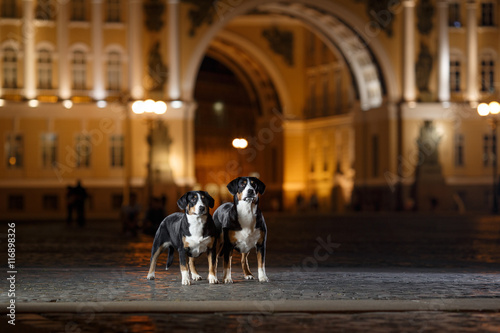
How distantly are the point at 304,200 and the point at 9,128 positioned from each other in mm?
21889

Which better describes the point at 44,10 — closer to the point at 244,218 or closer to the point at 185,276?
the point at 185,276

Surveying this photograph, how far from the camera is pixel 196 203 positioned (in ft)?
40.9

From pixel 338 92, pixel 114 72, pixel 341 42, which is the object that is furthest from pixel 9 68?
pixel 338 92

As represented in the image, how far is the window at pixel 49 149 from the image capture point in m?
57.8

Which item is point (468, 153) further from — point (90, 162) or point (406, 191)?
point (90, 162)

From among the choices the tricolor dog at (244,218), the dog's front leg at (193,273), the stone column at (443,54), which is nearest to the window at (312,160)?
the stone column at (443,54)

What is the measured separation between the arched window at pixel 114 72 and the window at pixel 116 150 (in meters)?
2.72

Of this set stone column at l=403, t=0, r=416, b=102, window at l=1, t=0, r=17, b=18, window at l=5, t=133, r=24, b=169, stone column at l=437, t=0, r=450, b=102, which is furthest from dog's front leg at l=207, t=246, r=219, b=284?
stone column at l=437, t=0, r=450, b=102

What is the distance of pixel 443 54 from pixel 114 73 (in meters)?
19.0

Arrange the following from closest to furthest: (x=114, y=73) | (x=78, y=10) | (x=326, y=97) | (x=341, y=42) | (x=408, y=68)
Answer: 1. (x=114, y=73)
2. (x=78, y=10)
3. (x=408, y=68)
4. (x=341, y=42)
5. (x=326, y=97)

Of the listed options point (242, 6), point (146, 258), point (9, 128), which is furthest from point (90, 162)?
point (146, 258)

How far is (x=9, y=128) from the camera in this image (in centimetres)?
5741

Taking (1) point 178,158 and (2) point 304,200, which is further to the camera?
(2) point 304,200

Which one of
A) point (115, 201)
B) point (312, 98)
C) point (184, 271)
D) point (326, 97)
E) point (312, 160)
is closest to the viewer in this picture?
point (184, 271)
